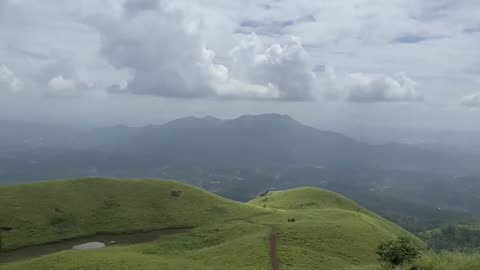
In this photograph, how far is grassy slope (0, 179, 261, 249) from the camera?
87250 millimetres

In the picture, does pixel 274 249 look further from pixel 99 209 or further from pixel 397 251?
pixel 99 209

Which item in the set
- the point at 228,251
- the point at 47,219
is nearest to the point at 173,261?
the point at 228,251

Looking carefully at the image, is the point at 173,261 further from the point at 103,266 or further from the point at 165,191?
the point at 165,191

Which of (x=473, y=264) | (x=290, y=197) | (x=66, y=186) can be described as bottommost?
(x=290, y=197)

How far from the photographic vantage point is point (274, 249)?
224ft

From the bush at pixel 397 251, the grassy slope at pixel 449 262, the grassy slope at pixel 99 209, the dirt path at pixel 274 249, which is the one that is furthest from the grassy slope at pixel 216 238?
the grassy slope at pixel 449 262

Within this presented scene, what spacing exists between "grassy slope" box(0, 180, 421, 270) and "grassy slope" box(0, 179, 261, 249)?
0.92 ft

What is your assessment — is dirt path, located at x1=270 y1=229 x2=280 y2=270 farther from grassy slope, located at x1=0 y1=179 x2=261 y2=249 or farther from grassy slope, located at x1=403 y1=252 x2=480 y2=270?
grassy slope, located at x1=403 y1=252 x2=480 y2=270

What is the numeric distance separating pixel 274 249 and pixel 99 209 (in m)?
51.6

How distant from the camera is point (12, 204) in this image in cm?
9369

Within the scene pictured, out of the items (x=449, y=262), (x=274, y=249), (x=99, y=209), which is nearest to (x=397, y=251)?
(x=449, y=262)

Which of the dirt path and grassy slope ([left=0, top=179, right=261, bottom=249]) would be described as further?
grassy slope ([left=0, top=179, right=261, bottom=249])

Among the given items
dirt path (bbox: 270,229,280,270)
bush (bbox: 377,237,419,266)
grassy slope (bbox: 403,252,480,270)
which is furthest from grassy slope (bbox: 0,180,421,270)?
grassy slope (bbox: 403,252,480,270)

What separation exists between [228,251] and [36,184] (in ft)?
221
